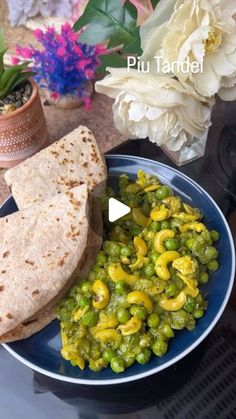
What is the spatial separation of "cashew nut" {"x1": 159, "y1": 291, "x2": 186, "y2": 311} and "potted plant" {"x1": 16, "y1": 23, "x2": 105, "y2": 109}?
59cm

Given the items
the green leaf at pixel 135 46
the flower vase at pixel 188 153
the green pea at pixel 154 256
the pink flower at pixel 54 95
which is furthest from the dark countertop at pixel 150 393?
the pink flower at pixel 54 95

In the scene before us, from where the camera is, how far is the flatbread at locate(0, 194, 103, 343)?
0.62m

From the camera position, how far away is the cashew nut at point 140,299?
1.96ft

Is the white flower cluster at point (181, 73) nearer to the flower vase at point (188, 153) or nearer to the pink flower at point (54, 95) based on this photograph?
the flower vase at point (188, 153)

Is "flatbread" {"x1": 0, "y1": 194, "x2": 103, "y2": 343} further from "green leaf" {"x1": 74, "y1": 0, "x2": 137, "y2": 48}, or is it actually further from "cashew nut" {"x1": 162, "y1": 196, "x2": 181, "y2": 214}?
"green leaf" {"x1": 74, "y1": 0, "x2": 137, "y2": 48}

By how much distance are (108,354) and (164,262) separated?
159 mm

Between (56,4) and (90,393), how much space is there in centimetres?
106

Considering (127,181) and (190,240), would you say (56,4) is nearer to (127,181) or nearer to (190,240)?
(127,181)

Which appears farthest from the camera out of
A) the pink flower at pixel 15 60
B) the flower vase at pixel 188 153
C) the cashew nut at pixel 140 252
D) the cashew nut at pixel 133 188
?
the pink flower at pixel 15 60

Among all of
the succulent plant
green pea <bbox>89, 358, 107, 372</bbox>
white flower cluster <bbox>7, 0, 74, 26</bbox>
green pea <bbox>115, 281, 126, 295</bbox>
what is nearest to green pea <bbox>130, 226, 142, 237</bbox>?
green pea <bbox>115, 281, 126, 295</bbox>

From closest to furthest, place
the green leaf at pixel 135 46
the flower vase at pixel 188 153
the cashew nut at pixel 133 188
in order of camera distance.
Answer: the green leaf at pixel 135 46 → the cashew nut at pixel 133 188 → the flower vase at pixel 188 153

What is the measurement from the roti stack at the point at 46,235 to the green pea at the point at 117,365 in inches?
5.1

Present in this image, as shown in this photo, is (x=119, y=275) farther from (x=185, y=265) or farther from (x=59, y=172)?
(x=59, y=172)

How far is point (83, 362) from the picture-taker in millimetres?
599
